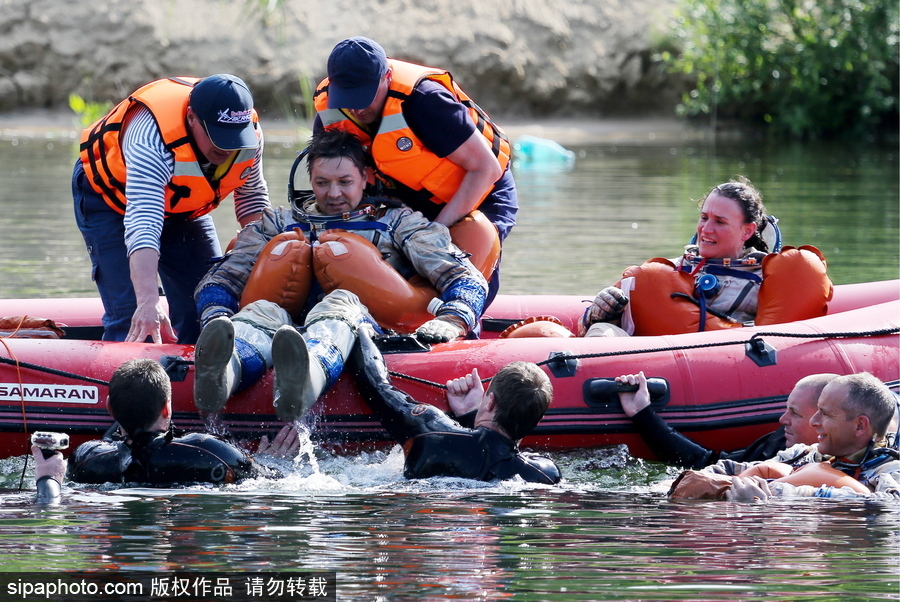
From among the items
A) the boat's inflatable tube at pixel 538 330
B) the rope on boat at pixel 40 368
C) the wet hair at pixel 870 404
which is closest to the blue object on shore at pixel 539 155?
the boat's inflatable tube at pixel 538 330

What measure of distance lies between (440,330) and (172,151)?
3.76 feet

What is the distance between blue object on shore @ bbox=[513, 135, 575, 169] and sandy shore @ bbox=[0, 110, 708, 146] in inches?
96.5

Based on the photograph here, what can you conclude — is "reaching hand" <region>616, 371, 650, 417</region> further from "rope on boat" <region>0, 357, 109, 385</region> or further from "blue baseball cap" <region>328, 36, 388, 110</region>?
"rope on boat" <region>0, 357, 109, 385</region>

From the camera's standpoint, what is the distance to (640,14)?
21.5 m

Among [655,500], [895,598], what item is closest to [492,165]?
[655,500]

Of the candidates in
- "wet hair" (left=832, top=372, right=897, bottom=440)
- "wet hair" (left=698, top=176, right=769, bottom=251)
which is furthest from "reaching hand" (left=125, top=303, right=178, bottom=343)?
"wet hair" (left=832, top=372, right=897, bottom=440)

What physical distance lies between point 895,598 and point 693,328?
2.00 metres

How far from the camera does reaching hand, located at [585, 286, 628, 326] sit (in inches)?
186

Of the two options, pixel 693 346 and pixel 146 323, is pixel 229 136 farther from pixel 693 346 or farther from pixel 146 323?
pixel 693 346

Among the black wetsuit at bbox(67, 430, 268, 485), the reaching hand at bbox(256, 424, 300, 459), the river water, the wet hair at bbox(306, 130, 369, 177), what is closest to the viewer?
the river water

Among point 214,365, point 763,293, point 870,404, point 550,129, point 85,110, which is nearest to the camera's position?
point 870,404

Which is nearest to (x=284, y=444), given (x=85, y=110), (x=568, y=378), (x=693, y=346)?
(x=568, y=378)

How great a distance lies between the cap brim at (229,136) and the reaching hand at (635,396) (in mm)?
1550

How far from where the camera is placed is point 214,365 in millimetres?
3732
